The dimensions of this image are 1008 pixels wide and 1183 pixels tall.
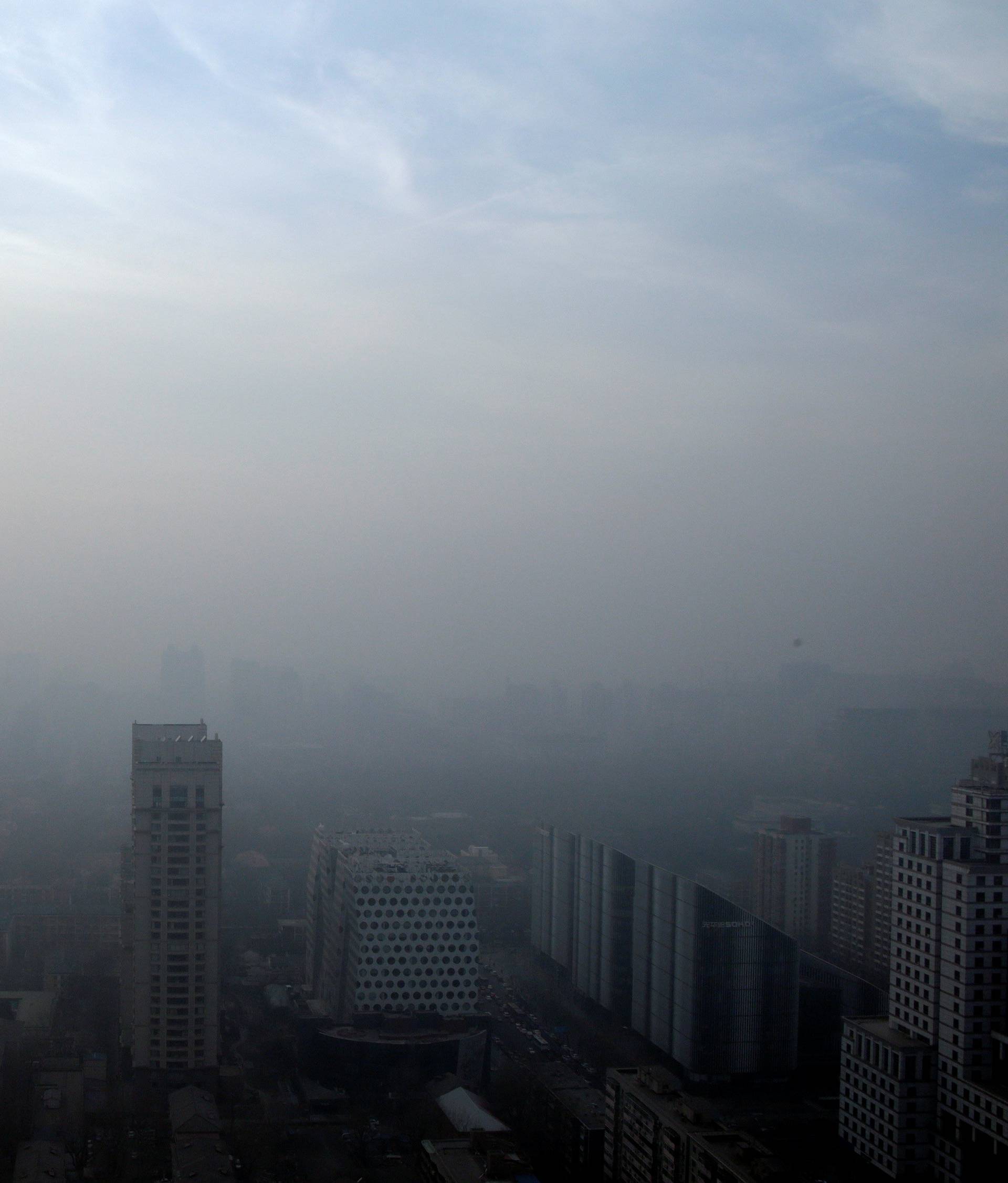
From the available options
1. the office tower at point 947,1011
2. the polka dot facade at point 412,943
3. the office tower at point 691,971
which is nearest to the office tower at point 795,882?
the office tower at point 691,971

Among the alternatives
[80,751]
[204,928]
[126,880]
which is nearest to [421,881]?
[204,928]

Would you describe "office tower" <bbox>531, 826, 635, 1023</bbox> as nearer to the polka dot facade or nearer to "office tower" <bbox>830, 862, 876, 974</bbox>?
the polka dot facade

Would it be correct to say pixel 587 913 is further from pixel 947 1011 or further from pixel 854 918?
pixel 947 1011

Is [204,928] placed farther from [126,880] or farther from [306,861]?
[306,861]

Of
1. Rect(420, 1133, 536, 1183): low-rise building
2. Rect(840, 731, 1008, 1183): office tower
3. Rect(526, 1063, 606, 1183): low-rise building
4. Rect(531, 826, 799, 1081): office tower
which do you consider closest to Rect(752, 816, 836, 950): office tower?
Rect(531, 826, 799, 1081): office tower

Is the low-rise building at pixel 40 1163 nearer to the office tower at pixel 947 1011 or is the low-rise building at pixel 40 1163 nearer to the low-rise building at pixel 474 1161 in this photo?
the low-rise building at pixel 474 1161

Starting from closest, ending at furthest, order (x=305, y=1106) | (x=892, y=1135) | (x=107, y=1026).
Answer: (x=892, y=1135) → (x=305, y=1106) → (x=107, y=1026)
